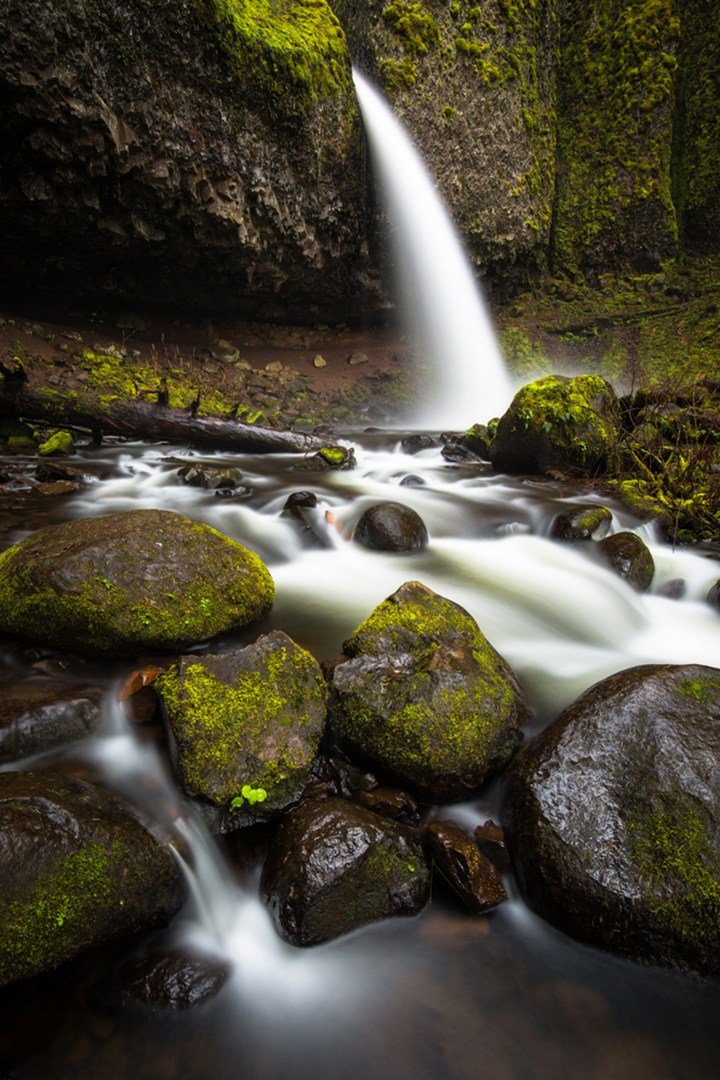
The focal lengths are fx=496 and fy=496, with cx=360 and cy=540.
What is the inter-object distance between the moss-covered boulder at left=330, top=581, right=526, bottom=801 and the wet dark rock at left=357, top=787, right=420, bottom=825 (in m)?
0.06

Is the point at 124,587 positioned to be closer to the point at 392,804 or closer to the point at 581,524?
the point at 392,804

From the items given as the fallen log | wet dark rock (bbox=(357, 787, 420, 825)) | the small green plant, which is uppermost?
the fallen log

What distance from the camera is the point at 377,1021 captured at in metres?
1.58

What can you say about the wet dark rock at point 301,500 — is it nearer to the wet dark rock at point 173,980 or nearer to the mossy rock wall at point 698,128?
the wet dark rock at point 173,980

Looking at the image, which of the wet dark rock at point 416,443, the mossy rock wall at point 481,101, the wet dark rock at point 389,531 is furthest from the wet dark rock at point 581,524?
the mossy rock wall at point 481,101

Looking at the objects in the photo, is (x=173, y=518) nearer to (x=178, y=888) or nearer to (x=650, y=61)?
(x=178, y=888)

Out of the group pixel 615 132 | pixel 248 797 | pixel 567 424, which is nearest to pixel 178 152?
pixel 567 424

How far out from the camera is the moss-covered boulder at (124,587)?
2.71 m

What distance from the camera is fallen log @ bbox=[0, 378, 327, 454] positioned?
7684 mm

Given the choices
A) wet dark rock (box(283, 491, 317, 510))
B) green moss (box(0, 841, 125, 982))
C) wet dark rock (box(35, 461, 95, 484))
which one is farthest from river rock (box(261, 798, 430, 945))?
wet dark rock (box(35, 461, 95, 484))

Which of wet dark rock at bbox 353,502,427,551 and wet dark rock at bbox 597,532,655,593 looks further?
wet dark rock at bbox 353,502,427,551

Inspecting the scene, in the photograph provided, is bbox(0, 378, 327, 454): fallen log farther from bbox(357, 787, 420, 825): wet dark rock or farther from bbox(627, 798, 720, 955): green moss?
bbox(627, 798, 720, 955): green moss

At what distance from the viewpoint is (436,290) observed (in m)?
16.7

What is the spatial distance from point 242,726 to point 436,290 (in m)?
17.5
